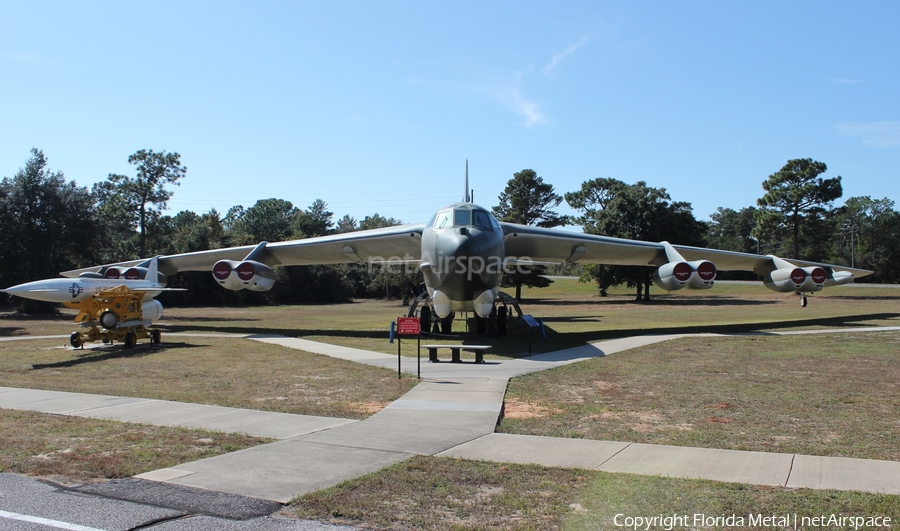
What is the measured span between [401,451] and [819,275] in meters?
21.9

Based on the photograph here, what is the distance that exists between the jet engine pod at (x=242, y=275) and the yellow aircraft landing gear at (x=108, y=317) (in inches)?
157

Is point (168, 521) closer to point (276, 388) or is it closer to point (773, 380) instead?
point (276, 388)

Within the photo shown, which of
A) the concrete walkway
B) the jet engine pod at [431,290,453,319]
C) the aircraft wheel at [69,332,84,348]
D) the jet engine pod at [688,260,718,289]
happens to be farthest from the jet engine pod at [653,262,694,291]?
the aircraft wheel at [69,332,84,348]

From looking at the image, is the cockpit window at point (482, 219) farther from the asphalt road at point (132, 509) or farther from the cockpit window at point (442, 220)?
the asphalt road at point (132, 509)

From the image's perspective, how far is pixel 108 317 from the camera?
1872 cm

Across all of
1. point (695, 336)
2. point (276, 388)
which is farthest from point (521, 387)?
point (695, 336)

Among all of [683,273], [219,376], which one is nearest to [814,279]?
[683,273]

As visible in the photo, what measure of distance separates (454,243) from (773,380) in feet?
27.1

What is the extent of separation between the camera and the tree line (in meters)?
38.0

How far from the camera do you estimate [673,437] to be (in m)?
7.75

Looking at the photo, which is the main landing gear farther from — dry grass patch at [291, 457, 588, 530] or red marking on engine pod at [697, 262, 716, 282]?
dry grass patch at [291, 457, 588, 530]

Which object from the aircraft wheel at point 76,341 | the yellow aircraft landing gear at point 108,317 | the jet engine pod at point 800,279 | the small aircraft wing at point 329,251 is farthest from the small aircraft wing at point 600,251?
the aircraft wheel at point 76,341

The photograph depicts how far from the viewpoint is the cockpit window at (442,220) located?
18.5 meters

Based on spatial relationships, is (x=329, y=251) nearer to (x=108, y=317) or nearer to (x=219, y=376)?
(x=108, y=317)
